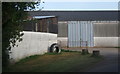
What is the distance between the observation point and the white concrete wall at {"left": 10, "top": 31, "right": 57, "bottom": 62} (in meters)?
19.5

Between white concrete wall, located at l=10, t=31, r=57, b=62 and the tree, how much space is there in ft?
15.0

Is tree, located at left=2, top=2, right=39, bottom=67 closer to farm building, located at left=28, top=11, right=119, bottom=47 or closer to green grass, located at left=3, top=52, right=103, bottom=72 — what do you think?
green grass, located at left=3, top=52, right=103, bottom=72

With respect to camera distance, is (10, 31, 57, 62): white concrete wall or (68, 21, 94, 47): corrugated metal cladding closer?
(10, 31, 57, 62): white concrete wall

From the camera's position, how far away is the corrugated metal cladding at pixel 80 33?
43.6 m

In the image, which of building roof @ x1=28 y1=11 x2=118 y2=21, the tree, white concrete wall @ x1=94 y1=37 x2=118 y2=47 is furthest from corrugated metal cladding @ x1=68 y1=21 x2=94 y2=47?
the tree

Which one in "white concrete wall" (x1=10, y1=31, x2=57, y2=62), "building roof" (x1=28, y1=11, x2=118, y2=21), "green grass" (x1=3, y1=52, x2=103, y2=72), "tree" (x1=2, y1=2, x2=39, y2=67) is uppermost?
"building roof" (x1=28, y1=11, x2=118, y2=21)

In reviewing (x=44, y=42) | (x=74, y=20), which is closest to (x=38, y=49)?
(x=44, y=42)

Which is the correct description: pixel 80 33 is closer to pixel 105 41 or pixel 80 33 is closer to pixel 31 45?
pixel 105 41

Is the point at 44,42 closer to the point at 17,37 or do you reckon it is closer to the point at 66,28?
the point at 17,37

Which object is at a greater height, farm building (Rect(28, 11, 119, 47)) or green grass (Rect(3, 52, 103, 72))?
farm building (Rect(28, 11, 119, 47))

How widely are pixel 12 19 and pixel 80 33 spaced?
106 ft

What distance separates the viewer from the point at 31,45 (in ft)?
75.7

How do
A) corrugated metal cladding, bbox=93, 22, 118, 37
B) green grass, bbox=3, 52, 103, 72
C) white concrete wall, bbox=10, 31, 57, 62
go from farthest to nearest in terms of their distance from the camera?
corrugated metal cladding, bbox=93, 22, 118, 37 < white concrete wall, bbox=10, 31, 57, 62 < green grass, bbox=3, 52, 103, 72

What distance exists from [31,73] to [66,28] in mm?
31954
